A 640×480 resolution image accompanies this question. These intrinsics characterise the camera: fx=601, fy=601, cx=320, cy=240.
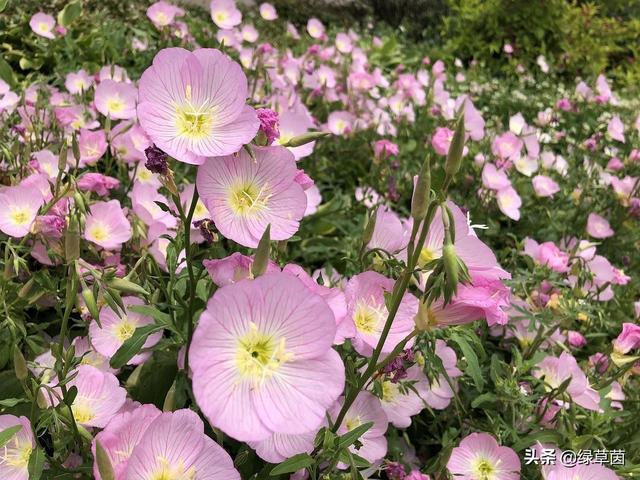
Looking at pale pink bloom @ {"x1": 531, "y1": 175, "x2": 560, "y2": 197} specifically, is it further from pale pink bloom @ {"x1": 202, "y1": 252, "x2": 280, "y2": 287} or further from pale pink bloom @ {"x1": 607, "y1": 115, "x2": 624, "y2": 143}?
pale pink bloom @ {"x1": 202, "y1": 252, "x2": 280, "y2": 287}

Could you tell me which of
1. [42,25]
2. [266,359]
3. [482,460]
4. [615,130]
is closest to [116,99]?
[42,25]

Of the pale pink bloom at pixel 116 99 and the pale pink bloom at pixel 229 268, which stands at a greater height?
the pale pink bloom at pixel 229 268

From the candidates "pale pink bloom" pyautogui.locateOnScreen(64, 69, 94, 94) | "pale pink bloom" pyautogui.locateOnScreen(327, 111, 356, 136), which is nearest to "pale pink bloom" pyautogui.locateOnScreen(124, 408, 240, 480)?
"pale pink bloom" pyautogui.locateOnScreen(64, 69, 94, 94)

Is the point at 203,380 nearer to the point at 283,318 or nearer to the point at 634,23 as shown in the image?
the point at 283,318

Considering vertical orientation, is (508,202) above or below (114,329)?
below

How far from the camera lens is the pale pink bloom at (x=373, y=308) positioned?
122 centimetres

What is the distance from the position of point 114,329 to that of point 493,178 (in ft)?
5.88

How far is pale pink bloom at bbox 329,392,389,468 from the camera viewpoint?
1.40 m

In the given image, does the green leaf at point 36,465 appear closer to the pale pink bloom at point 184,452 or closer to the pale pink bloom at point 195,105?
the pale pink bloom at point 184,452

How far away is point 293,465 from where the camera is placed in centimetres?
104

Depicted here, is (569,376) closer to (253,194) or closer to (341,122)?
(253,194)

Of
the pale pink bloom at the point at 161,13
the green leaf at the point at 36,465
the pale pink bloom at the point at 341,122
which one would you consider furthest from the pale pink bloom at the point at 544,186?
the green leaf at the point at 36,465

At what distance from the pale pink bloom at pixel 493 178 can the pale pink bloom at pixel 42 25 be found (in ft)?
7.73

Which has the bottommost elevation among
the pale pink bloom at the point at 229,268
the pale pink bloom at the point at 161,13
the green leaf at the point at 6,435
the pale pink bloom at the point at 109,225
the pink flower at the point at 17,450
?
the pink flower at the point at 17,450
